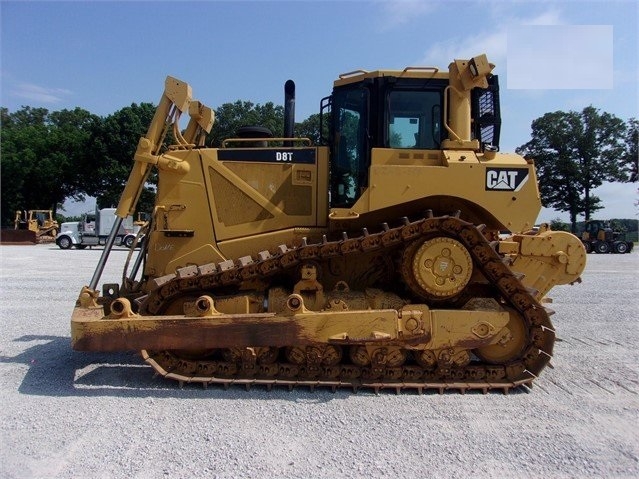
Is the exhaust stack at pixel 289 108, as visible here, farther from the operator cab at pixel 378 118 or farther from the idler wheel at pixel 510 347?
the idler wheel at pixel 510 347

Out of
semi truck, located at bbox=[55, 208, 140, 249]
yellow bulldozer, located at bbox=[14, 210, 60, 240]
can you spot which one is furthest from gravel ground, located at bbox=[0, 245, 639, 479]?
yellow bulldozer, located at bbox=[14, 210, 60, 240]

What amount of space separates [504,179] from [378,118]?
1656mm

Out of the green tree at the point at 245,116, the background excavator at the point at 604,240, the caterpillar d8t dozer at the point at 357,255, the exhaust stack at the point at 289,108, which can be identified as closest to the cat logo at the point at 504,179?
the caterpillar d8t dozer at the point at 357,255

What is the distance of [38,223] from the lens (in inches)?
1694

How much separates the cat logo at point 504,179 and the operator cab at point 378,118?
2.49ft

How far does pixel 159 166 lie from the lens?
6.18 metres

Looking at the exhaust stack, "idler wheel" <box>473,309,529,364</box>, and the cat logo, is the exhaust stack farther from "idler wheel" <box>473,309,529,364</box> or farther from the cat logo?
"idler wheel" <box>473,309,529,364</box>

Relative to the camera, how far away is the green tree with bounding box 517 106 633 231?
46250 mm

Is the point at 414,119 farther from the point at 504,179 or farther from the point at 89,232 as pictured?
the point at 89,232

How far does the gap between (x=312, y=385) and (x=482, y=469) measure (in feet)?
6.61

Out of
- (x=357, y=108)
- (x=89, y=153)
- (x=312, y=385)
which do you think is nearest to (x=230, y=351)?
(x=312, y=385)

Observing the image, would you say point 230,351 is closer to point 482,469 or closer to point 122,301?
point 122,301

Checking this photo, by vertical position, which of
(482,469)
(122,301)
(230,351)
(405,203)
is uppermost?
(405,203)

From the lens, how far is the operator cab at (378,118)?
580cm
